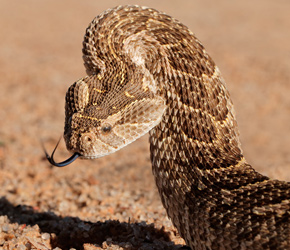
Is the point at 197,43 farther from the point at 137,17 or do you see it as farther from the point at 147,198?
the point at 147,198

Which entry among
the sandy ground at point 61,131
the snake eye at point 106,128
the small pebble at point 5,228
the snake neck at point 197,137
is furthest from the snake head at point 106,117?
the small pebble at point 5,228

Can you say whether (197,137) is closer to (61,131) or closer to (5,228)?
(5,228)

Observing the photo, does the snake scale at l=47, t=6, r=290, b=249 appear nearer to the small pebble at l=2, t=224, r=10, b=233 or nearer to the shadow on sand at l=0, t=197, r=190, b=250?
the shadow on sand at l=0, t=197, r=190, b=250

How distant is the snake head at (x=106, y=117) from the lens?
12.5ft

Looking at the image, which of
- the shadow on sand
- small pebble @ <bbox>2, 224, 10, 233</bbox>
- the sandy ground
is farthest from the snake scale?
small pebble @ <bbox>2, 224, 10, 233</bbox>

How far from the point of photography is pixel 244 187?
357 centimetres

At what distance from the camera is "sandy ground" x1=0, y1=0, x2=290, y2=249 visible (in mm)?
4938

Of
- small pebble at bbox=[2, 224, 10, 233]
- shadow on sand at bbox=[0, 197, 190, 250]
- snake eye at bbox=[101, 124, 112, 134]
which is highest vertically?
snake eye at bbox=[101, 124, 112, 134]

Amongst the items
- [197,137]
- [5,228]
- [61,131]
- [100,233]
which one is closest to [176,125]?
[197,137]

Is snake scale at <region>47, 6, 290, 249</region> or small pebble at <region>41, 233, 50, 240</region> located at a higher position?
snake scale at <region>47, 6, 290, 249</region>

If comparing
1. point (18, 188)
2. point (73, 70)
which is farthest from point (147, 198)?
point (73, 70)

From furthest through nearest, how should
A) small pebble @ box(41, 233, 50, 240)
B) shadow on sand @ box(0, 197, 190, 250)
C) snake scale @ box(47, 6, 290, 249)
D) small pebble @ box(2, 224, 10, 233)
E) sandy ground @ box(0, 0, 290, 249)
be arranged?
sandy ground @ box(0, 0, 290, 249), small pebble @ box(2, 224, 10, 233), small pebble @ box(41, 233, 50, 240), shadow on sand @ box(0, 197, 190, 250), snake scale @ box(47, 6, 290, 249)

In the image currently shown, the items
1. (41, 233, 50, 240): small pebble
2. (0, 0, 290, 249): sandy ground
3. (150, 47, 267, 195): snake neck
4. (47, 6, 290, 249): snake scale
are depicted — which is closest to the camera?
(47, 6, 290, 249): snake scale

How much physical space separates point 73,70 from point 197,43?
1258cm
